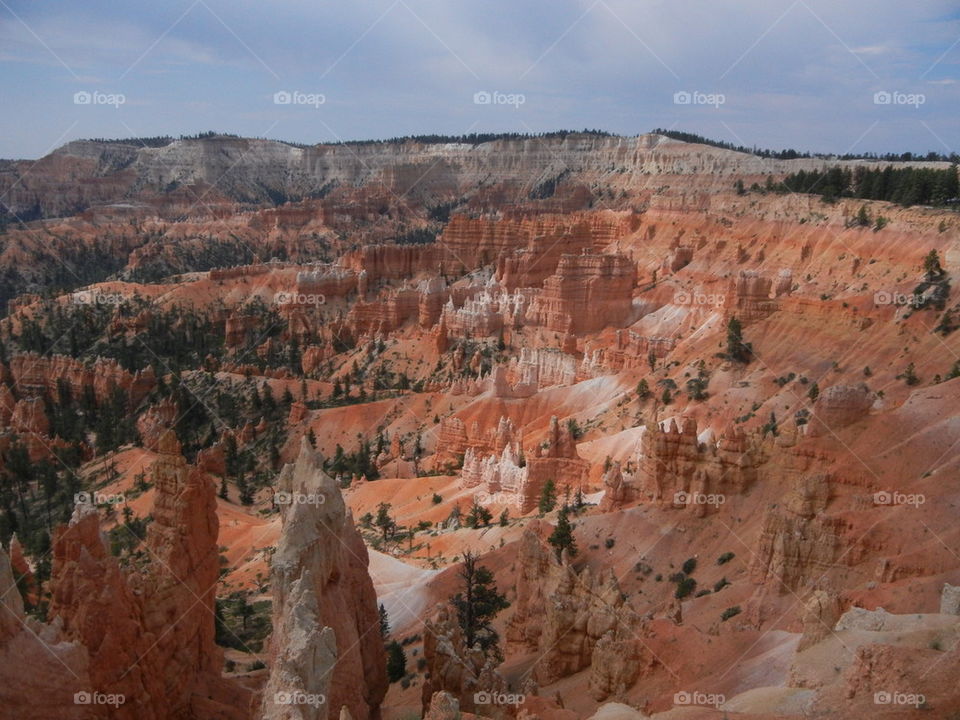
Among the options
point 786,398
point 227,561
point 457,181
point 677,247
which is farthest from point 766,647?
point 457,181

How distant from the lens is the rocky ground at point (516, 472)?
1377cm

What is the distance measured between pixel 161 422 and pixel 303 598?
43.5m

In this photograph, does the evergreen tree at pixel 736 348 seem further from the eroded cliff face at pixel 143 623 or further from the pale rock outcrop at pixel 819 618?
the eroded cliff face at pixel 143 623

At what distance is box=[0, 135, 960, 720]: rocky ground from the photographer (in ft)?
45.2

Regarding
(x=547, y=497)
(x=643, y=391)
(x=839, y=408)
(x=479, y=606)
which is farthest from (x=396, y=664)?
(x=643, y=391)

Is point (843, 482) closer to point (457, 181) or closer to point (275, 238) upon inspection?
point (275, 238)

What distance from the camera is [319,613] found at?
13414 mm

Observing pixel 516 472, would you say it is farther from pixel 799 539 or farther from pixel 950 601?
pixel 950 601

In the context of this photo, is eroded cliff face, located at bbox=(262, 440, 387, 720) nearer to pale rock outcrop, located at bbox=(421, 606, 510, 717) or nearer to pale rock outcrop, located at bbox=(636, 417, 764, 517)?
pale rock outcrop, located at bbox=(421, 606, 510, 717)

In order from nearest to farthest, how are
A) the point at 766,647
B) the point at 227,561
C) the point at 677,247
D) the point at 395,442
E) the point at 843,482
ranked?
the point at 766,647, the point at 843,482, the point at 227,561, the point at 395,442, the point at 677,247

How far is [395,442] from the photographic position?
157ft

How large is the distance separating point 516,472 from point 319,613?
22222mm

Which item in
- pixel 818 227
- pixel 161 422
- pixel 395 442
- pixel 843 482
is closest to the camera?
pixel 843 482

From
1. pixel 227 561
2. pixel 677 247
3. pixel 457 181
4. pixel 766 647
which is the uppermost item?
pixel 457 181
